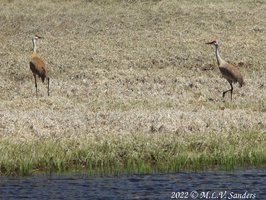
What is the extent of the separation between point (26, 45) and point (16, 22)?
20.4ft

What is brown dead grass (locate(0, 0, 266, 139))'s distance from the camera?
22703 mm

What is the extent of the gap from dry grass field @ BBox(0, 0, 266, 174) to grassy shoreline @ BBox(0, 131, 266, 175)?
3.81 ft

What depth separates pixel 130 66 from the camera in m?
35.9

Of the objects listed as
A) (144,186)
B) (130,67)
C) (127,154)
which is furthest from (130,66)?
(144,186)

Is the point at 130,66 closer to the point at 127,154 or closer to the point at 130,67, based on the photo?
the point at 130,67

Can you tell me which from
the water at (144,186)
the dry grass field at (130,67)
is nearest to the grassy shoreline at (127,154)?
the water at (144,186)

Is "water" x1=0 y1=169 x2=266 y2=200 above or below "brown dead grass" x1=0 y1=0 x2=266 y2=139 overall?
below

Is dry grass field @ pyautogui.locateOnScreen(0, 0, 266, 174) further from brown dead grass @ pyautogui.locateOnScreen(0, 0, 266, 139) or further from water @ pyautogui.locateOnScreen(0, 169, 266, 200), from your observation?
water @ pyautogui.locateOnScreen(0, 169, 266, 200)

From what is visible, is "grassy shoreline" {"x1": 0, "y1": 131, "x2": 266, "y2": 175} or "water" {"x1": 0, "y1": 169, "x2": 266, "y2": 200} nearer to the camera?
"water" {"x1": 0, "y1": 169, "x2": 266, "y2": 200}

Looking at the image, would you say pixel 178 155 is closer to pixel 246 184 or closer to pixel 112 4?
pixel 246 184

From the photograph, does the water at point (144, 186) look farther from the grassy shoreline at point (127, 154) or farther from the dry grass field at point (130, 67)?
the dry grass field at point (130, 67)

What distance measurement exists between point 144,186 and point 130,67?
62.9ft

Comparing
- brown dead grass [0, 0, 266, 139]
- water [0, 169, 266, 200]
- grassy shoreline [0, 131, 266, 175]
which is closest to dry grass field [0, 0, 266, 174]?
brown dead grass [0, 0, 266, 139]

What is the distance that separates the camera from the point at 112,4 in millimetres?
50688
